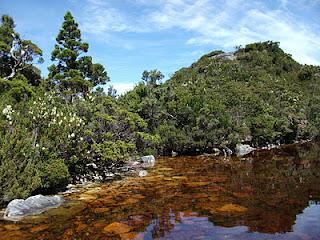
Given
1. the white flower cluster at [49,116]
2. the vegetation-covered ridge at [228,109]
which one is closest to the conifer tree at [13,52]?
the vegetation-covered ridge at [228,109]

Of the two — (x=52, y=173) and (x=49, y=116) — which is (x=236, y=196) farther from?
(x=49, y=116)

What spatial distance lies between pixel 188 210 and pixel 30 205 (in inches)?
192

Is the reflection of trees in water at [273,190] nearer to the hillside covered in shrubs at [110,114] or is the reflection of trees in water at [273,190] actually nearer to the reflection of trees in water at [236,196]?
the reflection of trees in water at [236,196]

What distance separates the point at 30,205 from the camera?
10922 mm

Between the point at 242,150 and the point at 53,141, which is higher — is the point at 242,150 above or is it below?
below

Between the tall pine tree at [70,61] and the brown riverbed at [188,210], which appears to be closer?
the brown riverbed at [188,210]

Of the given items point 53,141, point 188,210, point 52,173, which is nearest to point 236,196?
point 188,210

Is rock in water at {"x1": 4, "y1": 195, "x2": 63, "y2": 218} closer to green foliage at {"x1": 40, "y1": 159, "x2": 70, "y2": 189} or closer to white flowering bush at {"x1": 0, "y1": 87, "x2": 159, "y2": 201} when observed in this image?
white flowering bush at {"x1": 0, "y1": 87, "x2": 159, "y2": 201}

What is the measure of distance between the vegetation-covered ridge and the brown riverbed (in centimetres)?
1037

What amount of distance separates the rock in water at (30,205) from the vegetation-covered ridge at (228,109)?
1522cm

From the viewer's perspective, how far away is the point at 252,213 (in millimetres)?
10586

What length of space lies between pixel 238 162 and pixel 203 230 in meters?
14.0

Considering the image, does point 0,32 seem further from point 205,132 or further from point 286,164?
point 286,164

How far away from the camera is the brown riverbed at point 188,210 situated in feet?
29.9
